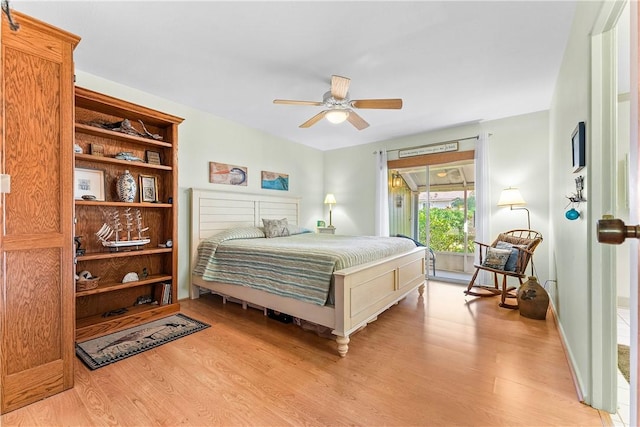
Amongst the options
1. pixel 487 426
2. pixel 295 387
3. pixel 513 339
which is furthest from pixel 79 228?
pixel 513 339

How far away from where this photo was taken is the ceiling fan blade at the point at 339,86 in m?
2.39

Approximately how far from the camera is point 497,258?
353 cm

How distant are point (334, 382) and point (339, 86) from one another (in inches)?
90.9

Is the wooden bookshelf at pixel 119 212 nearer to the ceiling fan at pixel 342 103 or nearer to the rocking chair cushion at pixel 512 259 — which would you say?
the ceiling fan at pixel 342 103

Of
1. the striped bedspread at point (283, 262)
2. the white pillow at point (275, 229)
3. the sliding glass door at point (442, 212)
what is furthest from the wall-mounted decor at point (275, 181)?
the sliding glass door at point (442, 212)

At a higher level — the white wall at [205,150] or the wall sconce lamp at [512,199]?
the white wall at [205,150]

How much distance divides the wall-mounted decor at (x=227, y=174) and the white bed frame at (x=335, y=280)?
21cm

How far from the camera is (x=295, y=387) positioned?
1.85m

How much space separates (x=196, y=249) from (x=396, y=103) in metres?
2.96

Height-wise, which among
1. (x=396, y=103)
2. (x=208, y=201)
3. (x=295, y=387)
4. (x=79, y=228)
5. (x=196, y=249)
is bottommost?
(x=295, y=387)

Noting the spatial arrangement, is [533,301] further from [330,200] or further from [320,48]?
[330,200]

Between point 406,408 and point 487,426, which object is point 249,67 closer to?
point 406,408

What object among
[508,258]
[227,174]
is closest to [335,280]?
[508,258]

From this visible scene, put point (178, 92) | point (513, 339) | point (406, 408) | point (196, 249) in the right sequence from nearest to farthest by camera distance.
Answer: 1. point (406, 408)
2. point (513, 339)
3. point (178, 92)
4. point (196, 249)
